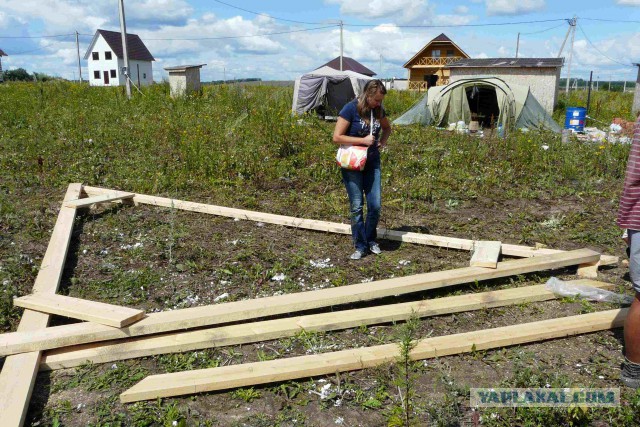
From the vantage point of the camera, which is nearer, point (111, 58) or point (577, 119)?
point (577, 119)

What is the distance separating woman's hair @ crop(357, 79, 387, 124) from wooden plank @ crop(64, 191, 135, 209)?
3674 millimetres

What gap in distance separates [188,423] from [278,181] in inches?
223

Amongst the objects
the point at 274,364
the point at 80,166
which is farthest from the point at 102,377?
the point at 80,166

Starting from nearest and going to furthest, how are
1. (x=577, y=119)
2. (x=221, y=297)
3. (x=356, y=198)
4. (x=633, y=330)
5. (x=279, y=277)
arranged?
(x=633, y=330) < (x=221, y=297) < (x=279, y=277) < (x=356, y=198) < (x=577, y=119)

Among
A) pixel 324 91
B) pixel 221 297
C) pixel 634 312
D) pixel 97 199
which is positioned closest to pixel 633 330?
pixel 634 312

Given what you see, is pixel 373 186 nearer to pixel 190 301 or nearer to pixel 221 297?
pixel 221 297

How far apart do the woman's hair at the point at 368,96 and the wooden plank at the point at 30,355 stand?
3057mm

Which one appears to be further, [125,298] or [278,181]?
[278,181]

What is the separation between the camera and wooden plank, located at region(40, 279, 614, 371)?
347cm

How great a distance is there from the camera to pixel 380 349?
3.38 meters

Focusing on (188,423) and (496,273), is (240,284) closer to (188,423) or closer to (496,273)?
(188,423)

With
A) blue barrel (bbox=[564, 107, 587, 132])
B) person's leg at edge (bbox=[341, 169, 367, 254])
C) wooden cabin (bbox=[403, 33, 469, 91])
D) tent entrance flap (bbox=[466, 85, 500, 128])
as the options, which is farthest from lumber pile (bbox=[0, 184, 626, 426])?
wooden cabin (bbox=[403, 33, 469, 91])

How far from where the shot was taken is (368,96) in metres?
4.63

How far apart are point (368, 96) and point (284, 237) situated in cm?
192
